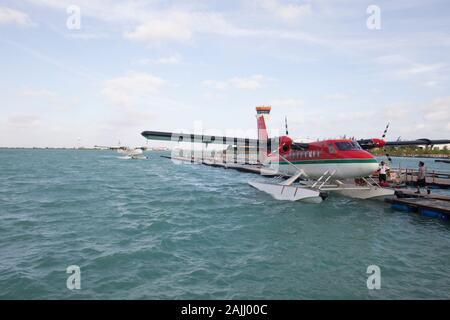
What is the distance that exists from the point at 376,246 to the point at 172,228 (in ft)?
26.0

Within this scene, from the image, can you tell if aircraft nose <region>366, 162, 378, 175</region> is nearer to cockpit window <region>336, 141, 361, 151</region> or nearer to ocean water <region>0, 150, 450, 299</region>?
cockpit window <region>336, 141, 361, 151</region>

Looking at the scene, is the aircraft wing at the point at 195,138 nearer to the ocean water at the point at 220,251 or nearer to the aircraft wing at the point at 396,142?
the ocean water at the point at 220,251

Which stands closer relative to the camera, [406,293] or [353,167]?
[406,293]

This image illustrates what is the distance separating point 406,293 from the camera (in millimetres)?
6648

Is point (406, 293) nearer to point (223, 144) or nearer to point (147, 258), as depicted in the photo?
point (147, 258)

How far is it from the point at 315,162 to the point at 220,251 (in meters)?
10.5

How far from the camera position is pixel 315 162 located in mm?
17422

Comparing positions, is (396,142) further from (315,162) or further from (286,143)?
(286,143)

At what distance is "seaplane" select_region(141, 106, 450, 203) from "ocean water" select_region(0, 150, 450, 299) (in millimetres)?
1244

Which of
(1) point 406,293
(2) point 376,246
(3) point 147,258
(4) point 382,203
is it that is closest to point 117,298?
(3) point 147,258

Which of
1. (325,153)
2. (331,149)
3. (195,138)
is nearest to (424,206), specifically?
(331,149)

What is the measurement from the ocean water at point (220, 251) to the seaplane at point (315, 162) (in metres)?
1.24

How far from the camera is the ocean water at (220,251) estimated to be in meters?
6.73

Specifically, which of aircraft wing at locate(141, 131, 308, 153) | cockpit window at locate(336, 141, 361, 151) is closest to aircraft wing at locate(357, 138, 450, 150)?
cockpit window at locate(336, 141, 361, 151)
